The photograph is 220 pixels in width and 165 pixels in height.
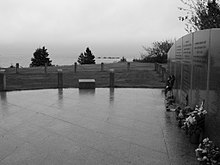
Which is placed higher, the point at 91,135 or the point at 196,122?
the point at 196,122

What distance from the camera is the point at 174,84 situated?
1112cm

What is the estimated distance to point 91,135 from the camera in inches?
236

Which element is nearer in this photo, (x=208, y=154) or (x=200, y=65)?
(x=208, y=154)

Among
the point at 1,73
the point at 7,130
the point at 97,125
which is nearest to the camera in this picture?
the point at 7,130

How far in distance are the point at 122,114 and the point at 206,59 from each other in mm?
3719

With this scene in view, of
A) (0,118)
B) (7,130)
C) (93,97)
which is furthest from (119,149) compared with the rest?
(93,97)

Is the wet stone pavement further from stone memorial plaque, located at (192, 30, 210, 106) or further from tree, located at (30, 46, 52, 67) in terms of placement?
tree, located at (30, 46, 52, 67)

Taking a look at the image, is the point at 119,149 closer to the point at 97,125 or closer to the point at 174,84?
the point at 97,125

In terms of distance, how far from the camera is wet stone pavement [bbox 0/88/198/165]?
15.2 ft

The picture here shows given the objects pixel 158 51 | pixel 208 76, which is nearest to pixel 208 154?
pixel 208 76

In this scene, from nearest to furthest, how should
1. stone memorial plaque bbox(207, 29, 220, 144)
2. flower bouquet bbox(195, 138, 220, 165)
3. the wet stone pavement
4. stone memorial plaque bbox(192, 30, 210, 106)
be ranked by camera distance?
1. flower bouquet bbox(195, 138, 220, 165)
2. stone memorial plaque bbox(207, 29, 220, 144)
3. the wet stone pavement
4. stone memorial plaque bbox(192, 30, 210, 106)

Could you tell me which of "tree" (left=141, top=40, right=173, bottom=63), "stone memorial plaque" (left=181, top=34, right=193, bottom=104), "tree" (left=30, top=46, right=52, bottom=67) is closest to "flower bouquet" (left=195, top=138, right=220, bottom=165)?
"stone memorial plaque" (left=181, top=34, right=193, bottom=104)

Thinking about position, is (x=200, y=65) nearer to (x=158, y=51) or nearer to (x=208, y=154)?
(x=208, y=154)

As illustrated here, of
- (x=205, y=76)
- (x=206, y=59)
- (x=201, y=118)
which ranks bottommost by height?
(x=201, y=118)
